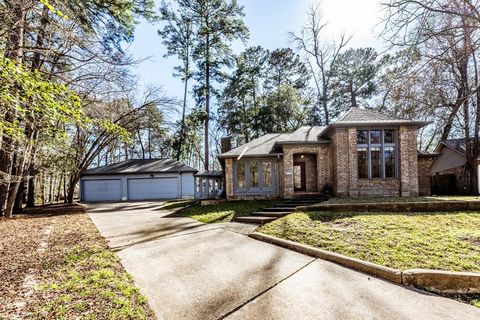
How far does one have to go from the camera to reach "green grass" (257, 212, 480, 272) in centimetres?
409

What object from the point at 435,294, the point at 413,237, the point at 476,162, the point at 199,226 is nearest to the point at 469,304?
the point at 435,294

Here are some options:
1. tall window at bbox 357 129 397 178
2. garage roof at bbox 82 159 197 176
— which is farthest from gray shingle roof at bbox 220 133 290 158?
garage roof at bbox 82 159 197 176

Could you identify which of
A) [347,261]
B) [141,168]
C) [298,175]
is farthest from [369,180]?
[141,168]

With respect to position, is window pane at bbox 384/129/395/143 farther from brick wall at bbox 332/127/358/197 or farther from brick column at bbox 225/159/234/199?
brick column at bbox 225/159/234/199

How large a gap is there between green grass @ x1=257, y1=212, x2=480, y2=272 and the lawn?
3797 millimetres

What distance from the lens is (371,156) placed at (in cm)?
1121

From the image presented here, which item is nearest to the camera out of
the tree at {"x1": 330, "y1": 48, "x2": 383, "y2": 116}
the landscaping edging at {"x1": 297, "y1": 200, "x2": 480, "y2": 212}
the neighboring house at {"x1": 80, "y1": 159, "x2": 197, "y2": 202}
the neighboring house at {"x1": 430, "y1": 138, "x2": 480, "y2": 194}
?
the landscaping edging at {"x1": 297, "y1": 200, "x2": 480, "y2": 212}

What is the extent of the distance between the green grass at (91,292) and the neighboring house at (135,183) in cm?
1742

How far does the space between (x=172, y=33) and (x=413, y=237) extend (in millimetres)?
25055

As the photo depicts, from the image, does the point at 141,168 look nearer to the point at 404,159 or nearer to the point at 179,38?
the point at 179,38

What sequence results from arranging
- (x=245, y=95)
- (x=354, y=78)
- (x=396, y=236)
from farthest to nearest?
(x=245, y=95) → (x=354, y=78) → (x=396, y=236)

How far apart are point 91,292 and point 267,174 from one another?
34.0ft

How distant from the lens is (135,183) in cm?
2169

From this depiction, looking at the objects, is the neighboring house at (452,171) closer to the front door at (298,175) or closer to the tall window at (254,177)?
the front door at (298,175)
